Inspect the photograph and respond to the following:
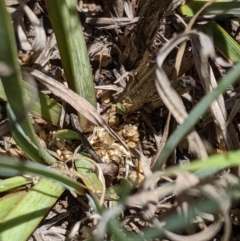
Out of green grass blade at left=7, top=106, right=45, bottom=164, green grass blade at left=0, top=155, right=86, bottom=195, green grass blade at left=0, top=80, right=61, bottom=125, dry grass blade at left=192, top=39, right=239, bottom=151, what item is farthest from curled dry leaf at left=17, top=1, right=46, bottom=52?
green grass blade at left=0, top=155, right=86, bottom=195

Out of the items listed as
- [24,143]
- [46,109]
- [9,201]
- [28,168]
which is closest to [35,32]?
[46,109]

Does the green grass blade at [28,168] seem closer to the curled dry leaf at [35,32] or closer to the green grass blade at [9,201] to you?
the green grass blade at [9,201]

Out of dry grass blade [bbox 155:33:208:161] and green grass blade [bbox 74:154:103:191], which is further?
green grass blade [bbox 74:154:103:191]

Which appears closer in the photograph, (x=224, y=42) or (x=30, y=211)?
(x=30, y=211)

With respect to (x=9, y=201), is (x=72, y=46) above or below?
above

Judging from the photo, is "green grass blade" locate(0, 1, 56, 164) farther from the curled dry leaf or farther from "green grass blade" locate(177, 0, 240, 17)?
"green grass blade" locate(177, 0, 240, 17)

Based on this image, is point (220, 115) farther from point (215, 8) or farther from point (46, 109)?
point (46, 109)

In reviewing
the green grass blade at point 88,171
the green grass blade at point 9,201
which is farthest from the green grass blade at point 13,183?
the green grass blade at point 88,171

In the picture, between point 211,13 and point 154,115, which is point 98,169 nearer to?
point 154,115
